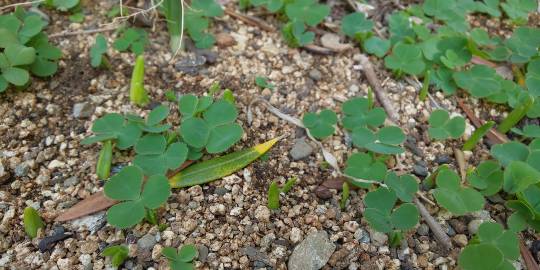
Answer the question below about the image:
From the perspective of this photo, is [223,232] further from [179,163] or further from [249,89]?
[249,89]

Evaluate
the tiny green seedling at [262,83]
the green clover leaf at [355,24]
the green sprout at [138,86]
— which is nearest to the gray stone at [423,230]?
the tiny green seedling at [262,83]

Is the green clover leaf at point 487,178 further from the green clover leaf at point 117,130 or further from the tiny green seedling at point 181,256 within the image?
the green clover leaf at point 117,130

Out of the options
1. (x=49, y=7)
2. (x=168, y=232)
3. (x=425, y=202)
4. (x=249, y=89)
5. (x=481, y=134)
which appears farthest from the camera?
(x=49, y=7)

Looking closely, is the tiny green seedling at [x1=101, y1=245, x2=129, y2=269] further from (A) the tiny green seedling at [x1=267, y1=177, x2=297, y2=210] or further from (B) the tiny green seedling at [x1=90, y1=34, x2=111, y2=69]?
(B) the tiny green seedling at [x1=90, y1=34, x2=111, y2=69]

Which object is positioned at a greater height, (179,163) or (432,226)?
(179,163)

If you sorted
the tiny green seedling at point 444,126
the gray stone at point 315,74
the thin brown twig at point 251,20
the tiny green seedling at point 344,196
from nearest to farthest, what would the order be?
the tiny green seedling at point 344,196
the tiny green seedling at point 444,126
the gray stone at point 315,74
the thin brown twig at point 251,20

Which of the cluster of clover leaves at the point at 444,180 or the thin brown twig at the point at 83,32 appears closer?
the cluster of clover leaves at the point at 444,180

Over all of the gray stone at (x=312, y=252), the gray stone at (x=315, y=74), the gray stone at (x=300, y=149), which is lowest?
the gray stone at (x=312, y=252)

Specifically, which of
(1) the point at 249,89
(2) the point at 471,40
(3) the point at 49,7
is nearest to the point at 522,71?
(2) the point at 471,40
